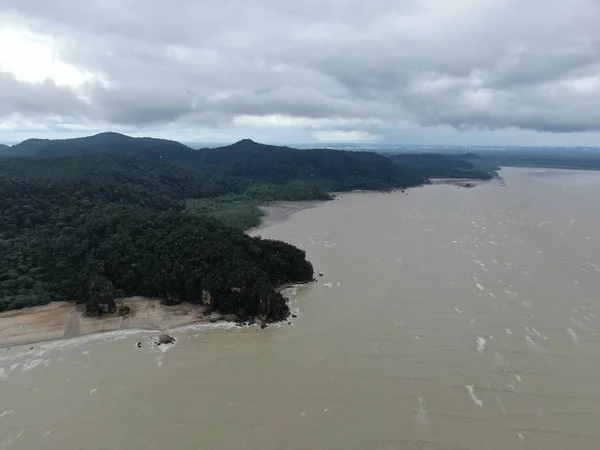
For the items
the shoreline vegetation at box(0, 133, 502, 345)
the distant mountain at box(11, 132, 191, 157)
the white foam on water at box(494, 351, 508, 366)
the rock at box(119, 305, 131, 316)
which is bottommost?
the white foam on water at box(494, 351, 508, 366)

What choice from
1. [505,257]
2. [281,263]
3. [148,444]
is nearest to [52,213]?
[281,263]

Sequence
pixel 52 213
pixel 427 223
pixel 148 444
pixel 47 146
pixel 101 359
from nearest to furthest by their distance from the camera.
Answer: pixel 148 444, pixel 101 359, pixel 52 213, pixel 427 223, pixel 47 146

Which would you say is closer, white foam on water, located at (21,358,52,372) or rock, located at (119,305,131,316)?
white foam on water, located at (21,358,52,372)

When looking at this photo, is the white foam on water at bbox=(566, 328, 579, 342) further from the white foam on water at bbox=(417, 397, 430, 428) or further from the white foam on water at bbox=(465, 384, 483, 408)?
the white foam on water at bbox=(417, 397, 430, 428)

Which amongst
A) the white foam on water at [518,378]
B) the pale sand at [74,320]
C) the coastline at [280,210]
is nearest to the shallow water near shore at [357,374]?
the white foam on water at [518,378]

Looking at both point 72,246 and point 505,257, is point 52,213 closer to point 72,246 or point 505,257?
point 72,246

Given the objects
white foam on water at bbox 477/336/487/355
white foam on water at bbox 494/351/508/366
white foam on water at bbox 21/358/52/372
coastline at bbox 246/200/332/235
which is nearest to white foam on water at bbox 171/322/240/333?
white foam on water at bbox 21/358/52/372
